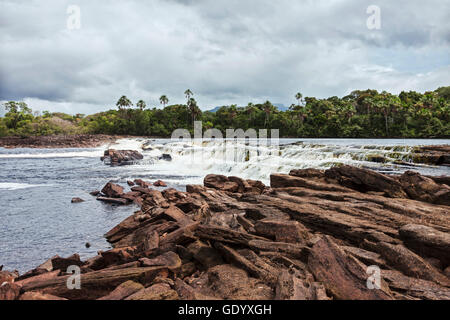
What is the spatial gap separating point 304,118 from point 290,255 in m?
88.5

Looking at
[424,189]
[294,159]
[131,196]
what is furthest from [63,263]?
[294,159]

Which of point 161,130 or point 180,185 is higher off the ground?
point 161,130

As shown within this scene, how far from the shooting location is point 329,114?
7962 centimetres

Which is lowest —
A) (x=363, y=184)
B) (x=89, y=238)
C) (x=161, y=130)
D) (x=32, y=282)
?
(x=89, y=238)

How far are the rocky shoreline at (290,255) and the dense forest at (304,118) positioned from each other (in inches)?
2635

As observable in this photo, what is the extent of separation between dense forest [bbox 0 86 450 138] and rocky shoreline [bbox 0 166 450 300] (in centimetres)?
6693

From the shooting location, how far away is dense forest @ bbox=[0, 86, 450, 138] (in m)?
65.4
